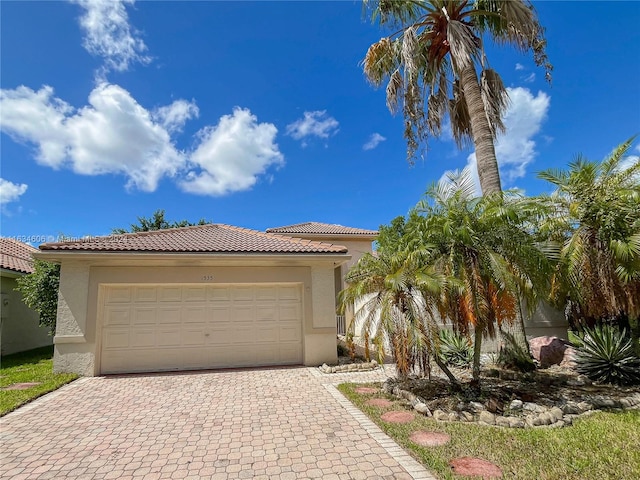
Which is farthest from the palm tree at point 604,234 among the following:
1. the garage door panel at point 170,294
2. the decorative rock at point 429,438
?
the garage door panel at point 170,294

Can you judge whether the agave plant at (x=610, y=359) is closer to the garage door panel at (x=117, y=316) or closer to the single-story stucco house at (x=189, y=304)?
the single-story stucco house at (x=189, y=304)

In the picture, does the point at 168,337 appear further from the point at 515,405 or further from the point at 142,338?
the point at 515,405

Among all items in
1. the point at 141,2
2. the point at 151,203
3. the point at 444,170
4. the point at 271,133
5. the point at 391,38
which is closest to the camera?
the point at 444,170

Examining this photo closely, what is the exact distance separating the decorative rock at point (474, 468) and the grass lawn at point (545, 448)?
89 mm

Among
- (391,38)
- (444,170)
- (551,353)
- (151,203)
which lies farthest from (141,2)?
(151,203)

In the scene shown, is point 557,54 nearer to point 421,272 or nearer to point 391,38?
point 391,38

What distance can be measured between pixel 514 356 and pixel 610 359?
2.29 m

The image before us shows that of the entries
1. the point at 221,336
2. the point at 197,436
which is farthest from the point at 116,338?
the point at 197,436

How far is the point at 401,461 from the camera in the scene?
4531 mm

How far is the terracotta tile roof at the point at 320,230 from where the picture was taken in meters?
23.0

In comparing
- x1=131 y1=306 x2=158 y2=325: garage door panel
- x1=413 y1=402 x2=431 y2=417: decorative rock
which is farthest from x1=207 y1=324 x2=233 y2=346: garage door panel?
x1=413 y1=402 x2=431 y2=417: decorative rock

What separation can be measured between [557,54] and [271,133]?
13536mm

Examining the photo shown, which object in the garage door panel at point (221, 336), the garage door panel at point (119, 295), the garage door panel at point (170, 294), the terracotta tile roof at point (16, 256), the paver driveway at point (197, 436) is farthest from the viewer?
the terracotta tile roof at point (16, 256)

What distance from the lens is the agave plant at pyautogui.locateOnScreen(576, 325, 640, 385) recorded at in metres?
8.49
